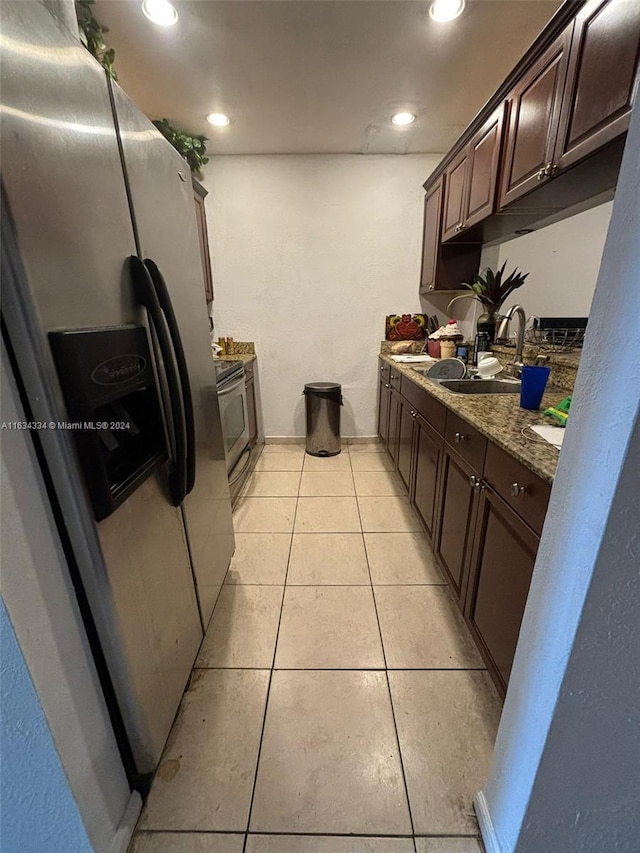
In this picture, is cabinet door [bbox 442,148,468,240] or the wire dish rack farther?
cabinet door [bbox 442,148,468,240]

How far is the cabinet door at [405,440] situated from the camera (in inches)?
85.0

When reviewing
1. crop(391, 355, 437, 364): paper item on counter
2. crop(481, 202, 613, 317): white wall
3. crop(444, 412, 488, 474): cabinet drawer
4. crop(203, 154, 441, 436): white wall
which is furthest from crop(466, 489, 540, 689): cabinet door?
crop(203, 154, 441, 436): white wall

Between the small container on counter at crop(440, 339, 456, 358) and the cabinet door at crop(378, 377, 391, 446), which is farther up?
the small container on counter at crop(440, 339, 456, 358)

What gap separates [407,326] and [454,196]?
1054 mm

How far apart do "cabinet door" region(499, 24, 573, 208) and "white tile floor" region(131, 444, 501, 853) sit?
1.88 m

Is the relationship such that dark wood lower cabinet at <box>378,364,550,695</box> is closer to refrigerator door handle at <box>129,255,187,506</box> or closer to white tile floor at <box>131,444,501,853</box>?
white tile floor at <box>131,444,501,853</box>

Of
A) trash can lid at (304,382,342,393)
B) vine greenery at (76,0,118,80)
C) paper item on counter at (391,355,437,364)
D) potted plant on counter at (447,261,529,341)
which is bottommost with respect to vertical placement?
trash can lid at (304,382,342,393)

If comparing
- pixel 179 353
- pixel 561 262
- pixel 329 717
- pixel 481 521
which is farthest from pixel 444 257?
pixel 329 717

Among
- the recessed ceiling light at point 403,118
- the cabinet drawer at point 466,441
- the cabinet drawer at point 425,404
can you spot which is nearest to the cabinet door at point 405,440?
the cabinet drawer at point 425,404

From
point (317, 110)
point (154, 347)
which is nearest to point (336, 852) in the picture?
point (154, 347)

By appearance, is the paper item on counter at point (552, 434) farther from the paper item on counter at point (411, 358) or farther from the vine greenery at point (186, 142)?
the vine greenery at point (186, 142)

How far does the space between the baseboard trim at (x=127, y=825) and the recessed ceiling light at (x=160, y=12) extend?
9.25ft

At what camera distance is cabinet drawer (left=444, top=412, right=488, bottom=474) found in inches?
46.2

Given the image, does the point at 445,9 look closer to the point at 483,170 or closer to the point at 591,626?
the point at 483,170
